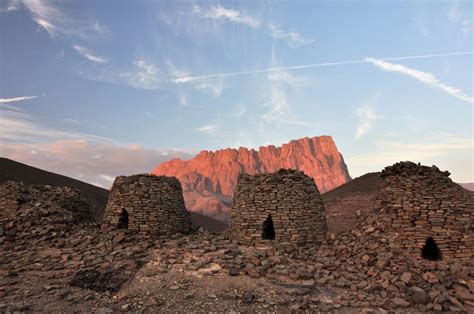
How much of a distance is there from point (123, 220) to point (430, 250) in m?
10.3

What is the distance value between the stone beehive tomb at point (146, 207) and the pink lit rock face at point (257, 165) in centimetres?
9355

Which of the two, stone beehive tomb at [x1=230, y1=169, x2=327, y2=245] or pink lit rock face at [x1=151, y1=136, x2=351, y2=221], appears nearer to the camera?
stone beehive tomb at [x1=230, y1=169, x2=327, y2=245]

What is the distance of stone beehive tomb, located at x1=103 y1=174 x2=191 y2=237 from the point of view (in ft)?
39.7

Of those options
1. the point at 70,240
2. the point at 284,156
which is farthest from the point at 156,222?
the point at 284,156

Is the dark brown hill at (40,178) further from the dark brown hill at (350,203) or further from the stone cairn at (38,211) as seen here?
the dark brown hill at (350,203)

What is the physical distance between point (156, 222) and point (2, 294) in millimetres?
5094

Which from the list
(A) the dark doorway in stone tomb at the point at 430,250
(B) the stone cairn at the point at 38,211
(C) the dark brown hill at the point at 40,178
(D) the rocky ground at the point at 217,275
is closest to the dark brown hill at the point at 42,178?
(C) the dark brown hill at the point at 40,178

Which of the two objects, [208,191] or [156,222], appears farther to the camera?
[208,191]

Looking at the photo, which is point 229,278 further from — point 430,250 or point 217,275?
point 430,250

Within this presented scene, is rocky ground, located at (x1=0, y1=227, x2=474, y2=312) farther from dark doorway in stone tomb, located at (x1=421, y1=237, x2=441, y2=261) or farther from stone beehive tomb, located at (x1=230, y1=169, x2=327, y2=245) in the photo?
dark doorway in stone tomb, located at (x1=421, y1=237, x2=441, y2=261)

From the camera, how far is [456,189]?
9.86m

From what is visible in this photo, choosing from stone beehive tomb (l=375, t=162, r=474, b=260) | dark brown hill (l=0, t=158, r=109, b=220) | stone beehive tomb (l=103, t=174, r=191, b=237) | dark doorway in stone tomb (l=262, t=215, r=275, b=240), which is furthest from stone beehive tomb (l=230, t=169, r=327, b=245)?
dark brown hill (l=0, t=158, r=109, b=220)

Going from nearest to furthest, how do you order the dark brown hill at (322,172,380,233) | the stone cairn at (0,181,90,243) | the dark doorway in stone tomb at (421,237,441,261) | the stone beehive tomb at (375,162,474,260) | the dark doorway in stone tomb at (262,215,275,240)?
1. the stone beehive tomb at (375,162,474,260)
2. the dark doorway in stone tomb at (421,237,441,261)
3. the dark doorway in stone tomb at (262,215,275,240)
4. the stone cairn at (0,181,90,243)
5. the dark brown hill at (322,172,380,233)

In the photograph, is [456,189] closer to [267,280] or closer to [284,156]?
[267,280]
